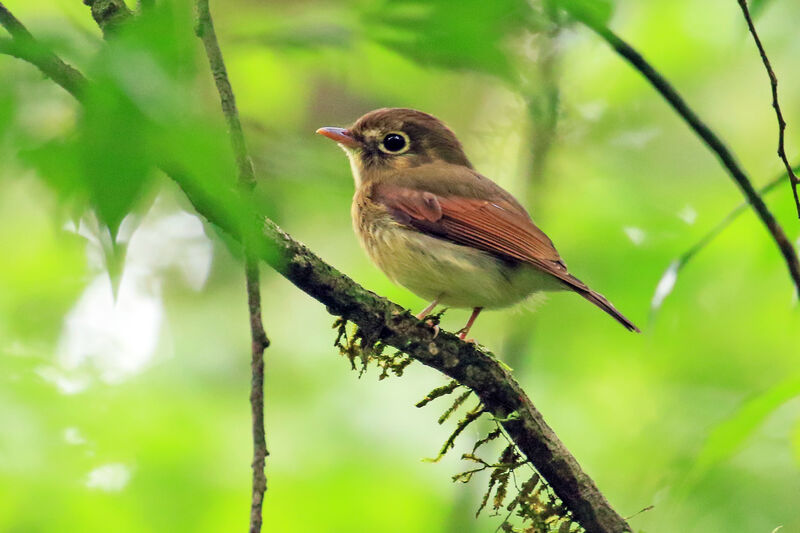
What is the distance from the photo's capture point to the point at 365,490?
17.0 ft

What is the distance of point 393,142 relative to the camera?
18.2 feet

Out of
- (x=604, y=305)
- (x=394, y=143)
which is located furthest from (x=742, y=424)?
(x=394, y=143)

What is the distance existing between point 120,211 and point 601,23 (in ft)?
5.13

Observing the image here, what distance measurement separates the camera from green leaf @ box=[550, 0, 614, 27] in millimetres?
2279

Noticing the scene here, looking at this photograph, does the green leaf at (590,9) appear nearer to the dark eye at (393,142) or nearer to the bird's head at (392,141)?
the bird's head at (392,141)

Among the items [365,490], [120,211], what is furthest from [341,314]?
[365,490]

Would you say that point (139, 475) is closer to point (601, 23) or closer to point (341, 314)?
point (341, 314)

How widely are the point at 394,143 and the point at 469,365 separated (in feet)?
8.93

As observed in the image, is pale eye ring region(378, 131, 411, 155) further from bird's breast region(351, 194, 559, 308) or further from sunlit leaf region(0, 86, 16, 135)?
sunlit leaf region(0, 86, 16, 135)

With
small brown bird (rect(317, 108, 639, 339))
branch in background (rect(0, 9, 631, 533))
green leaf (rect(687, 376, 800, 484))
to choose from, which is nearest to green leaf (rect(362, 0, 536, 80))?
branch in background (rect(0, 9, 631, 533))

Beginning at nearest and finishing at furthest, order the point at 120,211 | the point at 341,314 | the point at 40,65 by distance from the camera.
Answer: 1. the point at 120,211
2. the point at 40,65
3. the point at 341,314

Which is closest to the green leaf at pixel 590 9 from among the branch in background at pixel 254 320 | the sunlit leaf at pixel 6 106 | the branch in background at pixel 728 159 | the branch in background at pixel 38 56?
the branch in background at pixel 728 159

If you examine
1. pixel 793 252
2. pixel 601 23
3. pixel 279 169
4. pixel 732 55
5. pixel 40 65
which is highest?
pixel 732 55

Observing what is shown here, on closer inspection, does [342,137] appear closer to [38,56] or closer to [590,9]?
[590,9]
